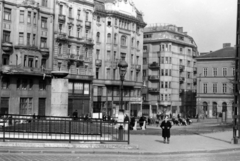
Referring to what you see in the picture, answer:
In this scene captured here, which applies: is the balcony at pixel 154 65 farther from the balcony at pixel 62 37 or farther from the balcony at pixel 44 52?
the balcony at pixel 44 52

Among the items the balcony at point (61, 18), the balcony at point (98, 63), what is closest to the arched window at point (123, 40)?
the balcony at point (98, 63)

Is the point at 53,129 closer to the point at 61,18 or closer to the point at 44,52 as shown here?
the point at 44,52

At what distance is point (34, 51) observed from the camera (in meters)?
53.4

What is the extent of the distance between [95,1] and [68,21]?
9.21m

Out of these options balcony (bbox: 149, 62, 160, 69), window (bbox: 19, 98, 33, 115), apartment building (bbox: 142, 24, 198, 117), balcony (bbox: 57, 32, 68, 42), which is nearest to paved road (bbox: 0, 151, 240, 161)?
window (bbox: 19, 98, 33, 115)

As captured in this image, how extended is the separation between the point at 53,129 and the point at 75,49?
4324 cm

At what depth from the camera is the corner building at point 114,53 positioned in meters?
66.4

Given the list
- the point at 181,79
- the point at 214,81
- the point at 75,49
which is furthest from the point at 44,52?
the point at 214,81

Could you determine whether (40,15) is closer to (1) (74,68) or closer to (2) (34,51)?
(2) (34,51)

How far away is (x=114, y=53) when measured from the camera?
69.3 m

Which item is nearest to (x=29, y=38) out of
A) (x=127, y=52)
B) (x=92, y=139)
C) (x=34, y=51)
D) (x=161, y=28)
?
(x=34, y=51)

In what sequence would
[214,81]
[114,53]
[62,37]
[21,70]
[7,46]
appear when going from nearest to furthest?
[7,46] < [21,70] < [62,37] < [114,53] < [214,81]

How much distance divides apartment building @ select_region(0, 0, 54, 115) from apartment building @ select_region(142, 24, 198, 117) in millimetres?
33309

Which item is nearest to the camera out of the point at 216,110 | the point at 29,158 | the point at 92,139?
the point at 29,158
